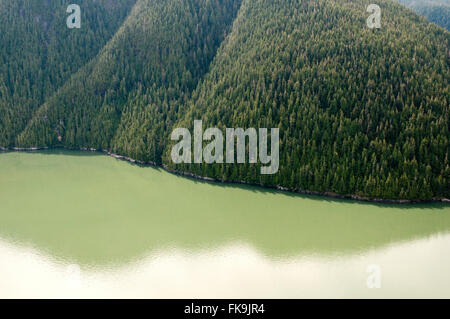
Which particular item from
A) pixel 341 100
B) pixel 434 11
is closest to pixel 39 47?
pixel 341 100

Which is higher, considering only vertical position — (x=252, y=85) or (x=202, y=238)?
(x=252, y=85)

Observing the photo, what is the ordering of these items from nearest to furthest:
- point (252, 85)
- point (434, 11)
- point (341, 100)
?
point (341, 100) < point (252, 85) < point (434, 11)

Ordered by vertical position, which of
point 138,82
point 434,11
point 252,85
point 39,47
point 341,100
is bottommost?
point 341,100

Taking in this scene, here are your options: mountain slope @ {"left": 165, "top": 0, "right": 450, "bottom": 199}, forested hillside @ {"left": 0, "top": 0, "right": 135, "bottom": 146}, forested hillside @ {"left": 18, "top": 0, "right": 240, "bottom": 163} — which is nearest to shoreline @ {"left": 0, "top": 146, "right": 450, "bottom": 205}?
mountain slope @ {"left": 165, "top": 0, "right": 450, "bottom": 199}

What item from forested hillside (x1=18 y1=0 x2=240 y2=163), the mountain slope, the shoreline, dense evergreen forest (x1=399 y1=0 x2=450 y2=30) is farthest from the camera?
dense evergreen forest (x1=399 y1=0 x2=450 y2=30)

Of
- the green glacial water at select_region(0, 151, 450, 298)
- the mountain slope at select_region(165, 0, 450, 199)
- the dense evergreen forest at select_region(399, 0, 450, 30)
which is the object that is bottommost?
the green glacial water at select_region(0, 151, 450, 298)

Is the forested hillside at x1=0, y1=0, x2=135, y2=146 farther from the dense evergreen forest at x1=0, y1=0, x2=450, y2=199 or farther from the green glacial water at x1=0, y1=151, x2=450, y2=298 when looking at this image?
the green glacial water at x1=0, y1=151, x2=450, y2=298

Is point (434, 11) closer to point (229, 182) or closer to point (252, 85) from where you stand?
point (252, 85)

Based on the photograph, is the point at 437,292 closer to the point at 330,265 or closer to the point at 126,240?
the point at 330,265

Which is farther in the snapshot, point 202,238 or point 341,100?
point 341,100
